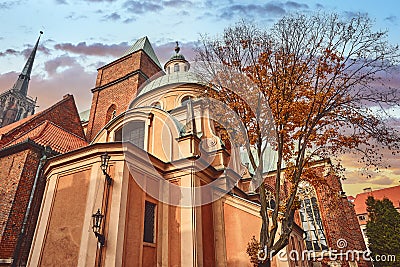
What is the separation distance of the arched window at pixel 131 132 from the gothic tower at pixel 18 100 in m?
43.3

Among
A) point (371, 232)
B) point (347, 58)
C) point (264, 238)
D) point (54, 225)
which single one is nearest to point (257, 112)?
point (347, 58)

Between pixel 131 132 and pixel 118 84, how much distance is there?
10413mm

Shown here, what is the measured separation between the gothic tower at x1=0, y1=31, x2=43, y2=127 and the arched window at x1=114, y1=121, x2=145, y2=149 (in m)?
43.3

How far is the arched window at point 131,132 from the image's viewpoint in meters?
12.7

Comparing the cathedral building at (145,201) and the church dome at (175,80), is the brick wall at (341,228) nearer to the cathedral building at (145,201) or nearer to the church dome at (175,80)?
the cathedral building at (145,201)

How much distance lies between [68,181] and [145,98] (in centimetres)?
936

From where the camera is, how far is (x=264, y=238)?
21.1ft

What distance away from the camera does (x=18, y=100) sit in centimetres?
4944

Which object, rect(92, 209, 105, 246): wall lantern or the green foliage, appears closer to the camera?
rect(92, 209, 105, 246): wall lantern

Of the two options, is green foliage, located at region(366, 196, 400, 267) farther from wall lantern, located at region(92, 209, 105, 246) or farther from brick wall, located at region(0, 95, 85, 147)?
brick wall, located at region(0, 95, 85, 147)

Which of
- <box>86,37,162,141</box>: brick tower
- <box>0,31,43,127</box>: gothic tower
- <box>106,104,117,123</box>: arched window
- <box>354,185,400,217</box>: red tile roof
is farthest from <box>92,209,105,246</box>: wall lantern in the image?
<box>0,31,43,127</box>: gothic tower

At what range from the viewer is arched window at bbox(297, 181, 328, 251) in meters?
16.0

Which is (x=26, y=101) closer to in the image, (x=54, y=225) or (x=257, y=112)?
(x=54, y=225)

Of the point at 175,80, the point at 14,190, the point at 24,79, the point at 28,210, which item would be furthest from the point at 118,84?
the point at 24,79
